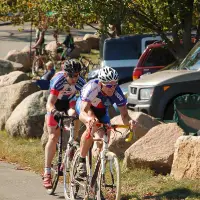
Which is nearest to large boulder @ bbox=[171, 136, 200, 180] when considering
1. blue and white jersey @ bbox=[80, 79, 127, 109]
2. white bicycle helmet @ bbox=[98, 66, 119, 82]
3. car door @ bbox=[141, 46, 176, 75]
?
blue and white jersey @ bbox=[80, 79, 127, 109]

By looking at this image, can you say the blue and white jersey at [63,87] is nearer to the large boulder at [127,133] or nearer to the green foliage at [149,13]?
the large boulder at [127,133]

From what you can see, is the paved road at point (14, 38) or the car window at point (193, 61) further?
the paved road at point (14, 38)

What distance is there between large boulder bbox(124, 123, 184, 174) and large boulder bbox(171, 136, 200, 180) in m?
0.60

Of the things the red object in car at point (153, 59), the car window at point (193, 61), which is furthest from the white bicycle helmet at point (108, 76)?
the red object in car at point (153, 59)

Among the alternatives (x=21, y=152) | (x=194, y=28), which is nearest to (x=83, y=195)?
(x=21, y=152)

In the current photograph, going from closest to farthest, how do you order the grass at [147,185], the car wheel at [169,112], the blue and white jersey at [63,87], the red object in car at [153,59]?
the grass at [147,185] → the blue and white jersey at [63,87] → the car wheel at [169,112] → the red object in car at [153,59]

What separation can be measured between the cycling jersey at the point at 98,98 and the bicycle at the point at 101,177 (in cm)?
38

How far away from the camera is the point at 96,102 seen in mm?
9133

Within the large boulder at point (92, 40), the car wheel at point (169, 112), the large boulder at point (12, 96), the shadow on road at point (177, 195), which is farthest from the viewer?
the large boulder at point (92, 40)

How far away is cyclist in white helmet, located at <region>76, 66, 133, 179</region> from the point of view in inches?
341

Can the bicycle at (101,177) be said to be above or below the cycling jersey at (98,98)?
below

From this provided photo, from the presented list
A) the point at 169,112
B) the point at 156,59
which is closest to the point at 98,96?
the point at 169,112

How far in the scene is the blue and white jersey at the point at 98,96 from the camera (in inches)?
346

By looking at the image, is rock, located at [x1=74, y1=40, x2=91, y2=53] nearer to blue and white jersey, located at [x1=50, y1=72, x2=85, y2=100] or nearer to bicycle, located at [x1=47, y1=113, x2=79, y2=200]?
blue and white jersey, located at [x1=50, y1=72, x2=85, y2=100]
